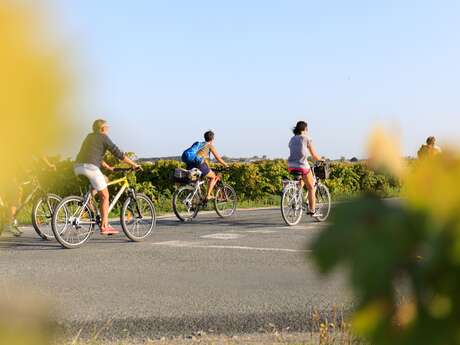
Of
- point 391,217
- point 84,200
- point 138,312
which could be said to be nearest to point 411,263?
point 391,217

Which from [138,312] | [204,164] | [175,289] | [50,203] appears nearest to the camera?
[138,312]

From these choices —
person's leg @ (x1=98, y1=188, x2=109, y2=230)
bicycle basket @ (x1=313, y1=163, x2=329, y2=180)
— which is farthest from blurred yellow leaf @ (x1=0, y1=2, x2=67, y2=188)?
bicycle basket @ (x1=313, y1=163, x2=329, y2=180)

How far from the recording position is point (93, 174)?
797 cm

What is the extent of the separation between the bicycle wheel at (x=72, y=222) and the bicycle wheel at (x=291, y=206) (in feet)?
11.6

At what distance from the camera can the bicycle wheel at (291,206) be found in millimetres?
10812

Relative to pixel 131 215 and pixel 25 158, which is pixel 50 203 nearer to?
pixel 131 215

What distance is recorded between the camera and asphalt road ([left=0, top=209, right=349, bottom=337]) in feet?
15.3

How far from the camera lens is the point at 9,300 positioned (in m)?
0.43

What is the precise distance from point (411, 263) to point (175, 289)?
536 centimetres

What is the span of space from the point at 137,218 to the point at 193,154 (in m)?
3.14

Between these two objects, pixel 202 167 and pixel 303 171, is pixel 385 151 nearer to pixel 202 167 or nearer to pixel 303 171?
pixel 303 171

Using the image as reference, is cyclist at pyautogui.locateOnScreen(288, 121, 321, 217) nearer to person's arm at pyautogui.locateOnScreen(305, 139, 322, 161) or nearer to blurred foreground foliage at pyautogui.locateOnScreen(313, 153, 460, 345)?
person's arm at pyautogui.locateOnScreen(305, 139, 322, 161)

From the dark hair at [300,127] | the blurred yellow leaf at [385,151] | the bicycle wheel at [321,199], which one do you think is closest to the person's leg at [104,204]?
the dark hair at [300,127]

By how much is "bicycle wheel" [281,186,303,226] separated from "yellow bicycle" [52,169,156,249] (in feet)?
8.48
